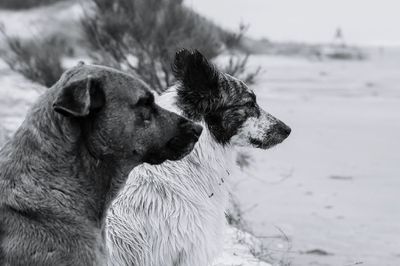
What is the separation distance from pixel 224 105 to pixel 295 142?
10.2 metres

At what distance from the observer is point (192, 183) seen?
5.51 m

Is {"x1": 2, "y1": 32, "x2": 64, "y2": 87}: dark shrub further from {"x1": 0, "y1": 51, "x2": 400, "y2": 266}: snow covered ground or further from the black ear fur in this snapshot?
the black ear fur

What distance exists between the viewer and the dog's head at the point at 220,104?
5535 mm

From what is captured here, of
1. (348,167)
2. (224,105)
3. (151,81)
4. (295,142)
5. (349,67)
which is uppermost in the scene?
(224,105)

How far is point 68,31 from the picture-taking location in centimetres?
2653

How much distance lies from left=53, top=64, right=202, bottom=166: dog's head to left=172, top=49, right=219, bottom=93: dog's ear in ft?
5.18

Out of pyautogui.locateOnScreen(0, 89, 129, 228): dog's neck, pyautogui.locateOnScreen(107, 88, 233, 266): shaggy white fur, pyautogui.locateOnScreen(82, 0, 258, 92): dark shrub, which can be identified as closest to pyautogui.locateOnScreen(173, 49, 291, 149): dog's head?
pyautogui.locateOnScreen(107, 88, 233, 266): shaggy white fur

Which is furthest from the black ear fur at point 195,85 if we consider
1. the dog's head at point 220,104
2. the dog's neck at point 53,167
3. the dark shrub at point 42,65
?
the dark shrub at point 42,65

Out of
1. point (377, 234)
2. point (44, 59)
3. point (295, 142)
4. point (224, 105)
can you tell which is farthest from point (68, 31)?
point (224, 105)

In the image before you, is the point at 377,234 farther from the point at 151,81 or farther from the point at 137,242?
the point at 137,242

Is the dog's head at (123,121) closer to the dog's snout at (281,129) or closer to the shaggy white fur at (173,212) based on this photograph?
the shaggy white fur at (173,212)

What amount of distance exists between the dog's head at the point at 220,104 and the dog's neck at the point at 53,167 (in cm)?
181

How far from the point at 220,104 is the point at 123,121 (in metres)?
1.92

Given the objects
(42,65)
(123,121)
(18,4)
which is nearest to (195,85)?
(123,121)
